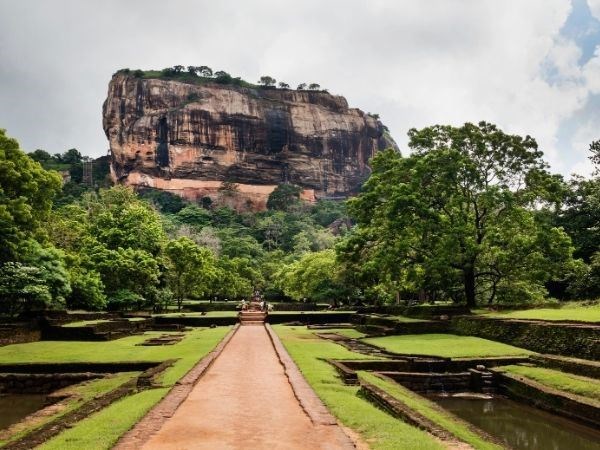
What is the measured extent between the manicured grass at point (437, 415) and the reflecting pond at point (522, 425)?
952 mm

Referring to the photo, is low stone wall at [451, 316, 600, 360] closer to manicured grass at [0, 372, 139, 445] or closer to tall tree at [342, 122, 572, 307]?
tall tree at [342, 122, 572, 307]

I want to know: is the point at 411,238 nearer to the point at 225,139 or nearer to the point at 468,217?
the point at 468,217

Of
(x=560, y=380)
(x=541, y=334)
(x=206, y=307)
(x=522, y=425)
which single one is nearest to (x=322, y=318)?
(x=206, y=307)

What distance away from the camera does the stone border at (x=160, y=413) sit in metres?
7.09

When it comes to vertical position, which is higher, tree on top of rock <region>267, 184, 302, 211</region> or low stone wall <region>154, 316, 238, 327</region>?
tree on top of rock <region>267, 184, 302, 211</region>

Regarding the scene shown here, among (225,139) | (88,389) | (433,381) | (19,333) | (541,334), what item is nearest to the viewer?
(88,389)

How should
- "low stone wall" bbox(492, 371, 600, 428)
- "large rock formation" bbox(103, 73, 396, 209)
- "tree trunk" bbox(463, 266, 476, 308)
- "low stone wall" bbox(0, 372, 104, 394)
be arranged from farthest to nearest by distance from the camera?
1. "large rock formation" bbox(103, 73, 396, 209)
2. "tree trunk" bbox(463, 266, 476, 308)
3. "low stone wall" bbox(0, 372, 104, 394)
4. "low stone wall" bbox(492, 371, 600, 428)

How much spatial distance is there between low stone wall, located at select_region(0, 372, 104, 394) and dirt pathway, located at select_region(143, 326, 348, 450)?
410 cm

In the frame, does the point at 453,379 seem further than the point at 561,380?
Yes

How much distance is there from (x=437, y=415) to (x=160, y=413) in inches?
202

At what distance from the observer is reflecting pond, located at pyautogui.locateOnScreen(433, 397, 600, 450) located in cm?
1053

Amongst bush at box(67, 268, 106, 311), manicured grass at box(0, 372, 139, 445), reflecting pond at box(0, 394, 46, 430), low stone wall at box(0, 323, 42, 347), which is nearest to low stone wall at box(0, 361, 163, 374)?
manicured grass at box(0, 372, 139, 445)

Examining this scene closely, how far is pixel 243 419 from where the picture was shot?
28.7ft

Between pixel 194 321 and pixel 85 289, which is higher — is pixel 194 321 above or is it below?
below
